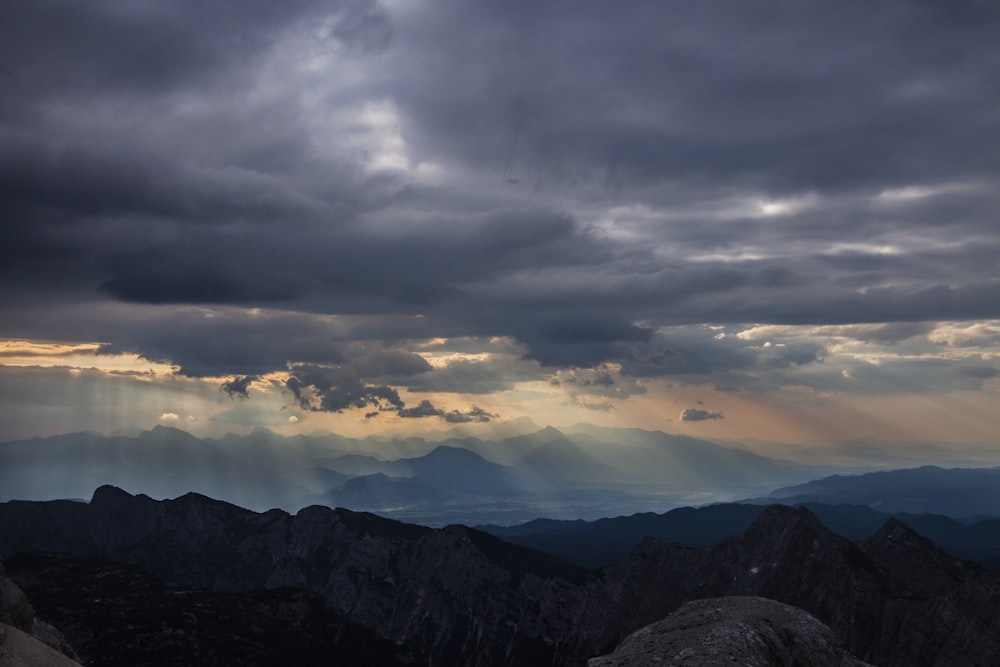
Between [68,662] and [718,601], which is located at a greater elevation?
[718,601]

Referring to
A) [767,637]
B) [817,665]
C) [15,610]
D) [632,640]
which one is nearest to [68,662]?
[15,610]

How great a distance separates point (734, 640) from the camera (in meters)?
48.0

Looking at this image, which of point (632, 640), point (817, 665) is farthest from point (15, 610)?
point (817, 665)

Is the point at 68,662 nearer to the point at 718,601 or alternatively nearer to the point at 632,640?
the point at 632,640

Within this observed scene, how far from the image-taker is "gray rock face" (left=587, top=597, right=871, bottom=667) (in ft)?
151

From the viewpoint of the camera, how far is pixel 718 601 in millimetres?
64438

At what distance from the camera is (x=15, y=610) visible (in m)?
74.8

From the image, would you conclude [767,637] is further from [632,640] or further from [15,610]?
[15,610]

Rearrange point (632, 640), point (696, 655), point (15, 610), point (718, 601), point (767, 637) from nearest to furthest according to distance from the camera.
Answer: point (696, 655)
point (767, 637)
point (632, 640)
point (718, 601)
point (15, 610)

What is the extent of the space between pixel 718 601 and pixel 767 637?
557 inches

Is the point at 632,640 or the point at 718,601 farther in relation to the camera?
the point at 718,601

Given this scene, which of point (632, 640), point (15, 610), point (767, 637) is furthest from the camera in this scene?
point (15, 610)

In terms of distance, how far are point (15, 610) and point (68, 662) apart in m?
22.7

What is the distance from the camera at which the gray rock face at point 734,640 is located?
46125 mm
